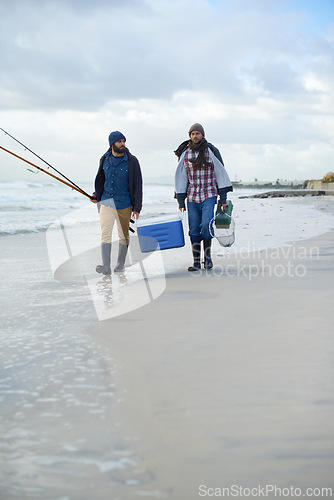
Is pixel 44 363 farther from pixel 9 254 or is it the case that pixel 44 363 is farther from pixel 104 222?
pixel 9 254

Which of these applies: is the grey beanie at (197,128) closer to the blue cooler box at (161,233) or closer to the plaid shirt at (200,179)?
the plaid shirt at (200,179)

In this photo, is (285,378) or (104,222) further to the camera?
(104,222)

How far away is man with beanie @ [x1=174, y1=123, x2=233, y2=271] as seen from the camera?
622 cm

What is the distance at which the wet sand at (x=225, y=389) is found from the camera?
1.86 meters

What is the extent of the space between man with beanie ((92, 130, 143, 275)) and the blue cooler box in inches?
9.0

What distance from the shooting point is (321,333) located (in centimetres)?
344

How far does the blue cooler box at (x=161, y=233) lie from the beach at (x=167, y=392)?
45.6 inches

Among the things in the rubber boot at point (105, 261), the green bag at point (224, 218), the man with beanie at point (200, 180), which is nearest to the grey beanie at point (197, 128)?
the man with beanie at point (200, 180)

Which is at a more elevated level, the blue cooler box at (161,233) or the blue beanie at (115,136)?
the blue beanie at (115,136)

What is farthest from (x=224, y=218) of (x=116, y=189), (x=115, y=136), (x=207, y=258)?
(x=115, y=136)

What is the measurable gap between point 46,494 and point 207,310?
256 cm

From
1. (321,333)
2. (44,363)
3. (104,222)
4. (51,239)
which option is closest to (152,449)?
(44,363)

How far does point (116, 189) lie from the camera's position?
6250 mm

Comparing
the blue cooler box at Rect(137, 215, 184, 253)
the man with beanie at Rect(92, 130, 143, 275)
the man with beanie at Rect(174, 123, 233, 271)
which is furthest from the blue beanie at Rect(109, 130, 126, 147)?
the blue cooler box at Rect(137, 215, 184, 253)
